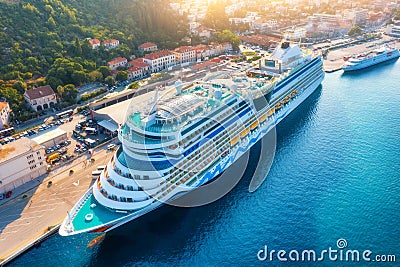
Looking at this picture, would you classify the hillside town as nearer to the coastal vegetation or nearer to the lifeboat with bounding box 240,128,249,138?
the coastal vegetation

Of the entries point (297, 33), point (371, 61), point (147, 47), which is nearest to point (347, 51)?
point (371, 61)

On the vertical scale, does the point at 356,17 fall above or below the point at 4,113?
above

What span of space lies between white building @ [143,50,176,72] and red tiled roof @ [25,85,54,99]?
21955 millimetres

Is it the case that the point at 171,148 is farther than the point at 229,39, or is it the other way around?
the point at 229,39

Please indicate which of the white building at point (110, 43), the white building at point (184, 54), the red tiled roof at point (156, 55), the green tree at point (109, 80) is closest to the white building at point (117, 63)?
the red tiled roof at point (156, 55)

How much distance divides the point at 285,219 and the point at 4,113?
3969 cm

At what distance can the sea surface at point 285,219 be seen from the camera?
89.7ft

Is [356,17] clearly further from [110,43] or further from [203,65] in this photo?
[110,43]

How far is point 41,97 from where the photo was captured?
165 feet

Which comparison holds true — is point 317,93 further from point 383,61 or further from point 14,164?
point 14,164

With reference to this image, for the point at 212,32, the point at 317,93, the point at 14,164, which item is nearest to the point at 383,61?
the point at 317,93

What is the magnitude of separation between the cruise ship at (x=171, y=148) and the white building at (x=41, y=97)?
78.7ft

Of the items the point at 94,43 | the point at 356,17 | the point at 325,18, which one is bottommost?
the point at 325,18

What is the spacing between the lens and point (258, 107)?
40562 mm
